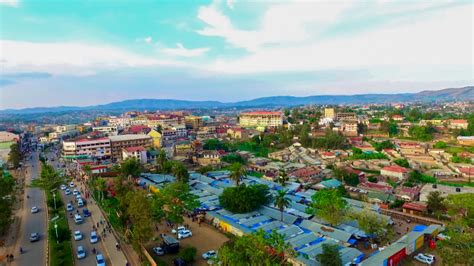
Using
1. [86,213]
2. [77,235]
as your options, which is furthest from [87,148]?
[77,235]

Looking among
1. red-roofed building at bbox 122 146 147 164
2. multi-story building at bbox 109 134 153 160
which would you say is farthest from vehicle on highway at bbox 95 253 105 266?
multi-story building at bbox 109 134 153 160

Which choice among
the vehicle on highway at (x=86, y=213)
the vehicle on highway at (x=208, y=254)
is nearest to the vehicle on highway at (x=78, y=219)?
the vehicle on highway at (x=86, y=213)

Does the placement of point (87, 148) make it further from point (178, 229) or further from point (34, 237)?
point (178, 229)

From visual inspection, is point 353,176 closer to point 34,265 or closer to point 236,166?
point 236,166

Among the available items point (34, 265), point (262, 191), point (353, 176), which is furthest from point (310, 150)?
point (34, 265)

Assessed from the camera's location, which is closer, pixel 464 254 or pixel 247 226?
pixel 464 254

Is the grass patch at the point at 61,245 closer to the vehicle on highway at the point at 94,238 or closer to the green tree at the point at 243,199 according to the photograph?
the vehicle on highway at the point at 94,238

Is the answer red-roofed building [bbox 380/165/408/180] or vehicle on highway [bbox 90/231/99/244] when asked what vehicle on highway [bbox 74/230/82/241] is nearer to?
vehicle on highway [bbox 90/231/99/244]

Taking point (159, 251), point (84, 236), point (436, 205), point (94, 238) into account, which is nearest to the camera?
point (159, 251)
